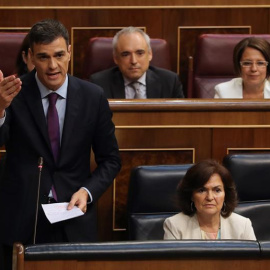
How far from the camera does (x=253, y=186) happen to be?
1.21 meters

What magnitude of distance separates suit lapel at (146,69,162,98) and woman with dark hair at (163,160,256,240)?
0.50 m

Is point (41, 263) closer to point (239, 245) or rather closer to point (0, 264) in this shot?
point (239, 245)

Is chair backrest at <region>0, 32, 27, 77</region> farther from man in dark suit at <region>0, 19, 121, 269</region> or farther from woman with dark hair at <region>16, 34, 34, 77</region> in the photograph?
man in dark suit at <region>0, 19, 121, 269</region>

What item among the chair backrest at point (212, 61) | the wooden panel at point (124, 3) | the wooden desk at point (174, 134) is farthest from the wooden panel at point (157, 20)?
the wooden desk at point (174, 134)

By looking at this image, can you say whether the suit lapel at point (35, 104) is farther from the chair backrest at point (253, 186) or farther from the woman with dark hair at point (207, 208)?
the chair backrest at point (253, 186)

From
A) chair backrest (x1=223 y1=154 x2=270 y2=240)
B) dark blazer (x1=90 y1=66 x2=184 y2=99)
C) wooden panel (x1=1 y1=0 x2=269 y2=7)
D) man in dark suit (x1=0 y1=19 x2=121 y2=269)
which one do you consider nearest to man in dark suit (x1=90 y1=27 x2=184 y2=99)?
dark blazer (x1=90 y1=66 x2=184 y2=99)

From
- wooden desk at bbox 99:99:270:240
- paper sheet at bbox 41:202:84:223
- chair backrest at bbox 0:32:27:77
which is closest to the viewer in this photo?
paper sheet at bbox 41:202:84:223

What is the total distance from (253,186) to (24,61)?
0.50m

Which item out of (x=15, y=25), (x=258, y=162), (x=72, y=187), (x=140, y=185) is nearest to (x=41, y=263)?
(x=72, y=187)

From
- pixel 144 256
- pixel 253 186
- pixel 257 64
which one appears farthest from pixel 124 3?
pixel 144 256

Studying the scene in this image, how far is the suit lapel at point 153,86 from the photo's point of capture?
1.59 m

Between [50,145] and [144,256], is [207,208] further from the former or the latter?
[144,256]

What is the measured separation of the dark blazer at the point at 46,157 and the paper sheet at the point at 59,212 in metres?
0.02

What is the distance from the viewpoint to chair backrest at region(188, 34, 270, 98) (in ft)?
5.68
